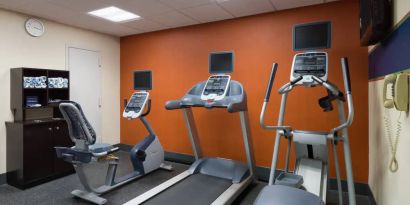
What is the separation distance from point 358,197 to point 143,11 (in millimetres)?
4314

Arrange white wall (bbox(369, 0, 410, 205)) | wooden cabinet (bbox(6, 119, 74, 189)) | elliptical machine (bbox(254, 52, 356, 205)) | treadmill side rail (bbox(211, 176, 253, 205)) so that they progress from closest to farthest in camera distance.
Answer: white wall (bbox(369, 0, 410, 205))
elliptical machine (bbox(254, 52, 356, 205))
treadmill side rail (bbox(211, 176, 253, 205))
wooden cabinet (bbox(6, 119, 74, 189))

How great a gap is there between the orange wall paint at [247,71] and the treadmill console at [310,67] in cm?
117

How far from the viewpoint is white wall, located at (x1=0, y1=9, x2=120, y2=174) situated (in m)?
3.81

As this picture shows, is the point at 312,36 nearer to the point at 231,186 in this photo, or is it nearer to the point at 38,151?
the point at 231,186

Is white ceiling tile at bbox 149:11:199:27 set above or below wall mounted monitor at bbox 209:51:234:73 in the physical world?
above

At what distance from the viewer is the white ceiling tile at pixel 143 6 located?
11.5 feet

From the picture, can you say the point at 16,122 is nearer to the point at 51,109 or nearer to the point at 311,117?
the point at 51,109

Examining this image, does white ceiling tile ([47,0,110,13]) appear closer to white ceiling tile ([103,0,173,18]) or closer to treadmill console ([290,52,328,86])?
white ceiling tile ([103,0,173,18])

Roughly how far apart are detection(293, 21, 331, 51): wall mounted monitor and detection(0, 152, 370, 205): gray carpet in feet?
6.83

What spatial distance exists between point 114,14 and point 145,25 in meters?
0.69

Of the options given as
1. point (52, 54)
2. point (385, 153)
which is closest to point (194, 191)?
point (385, 153)

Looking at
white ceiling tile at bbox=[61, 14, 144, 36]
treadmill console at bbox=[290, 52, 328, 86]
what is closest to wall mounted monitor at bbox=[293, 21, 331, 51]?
treadmill console at bbox=[290, 52, 328, 86]

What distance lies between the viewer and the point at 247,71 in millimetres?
4250

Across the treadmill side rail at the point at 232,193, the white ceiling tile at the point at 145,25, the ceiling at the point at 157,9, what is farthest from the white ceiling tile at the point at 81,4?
the treadmill side rail at the point at 232,193
